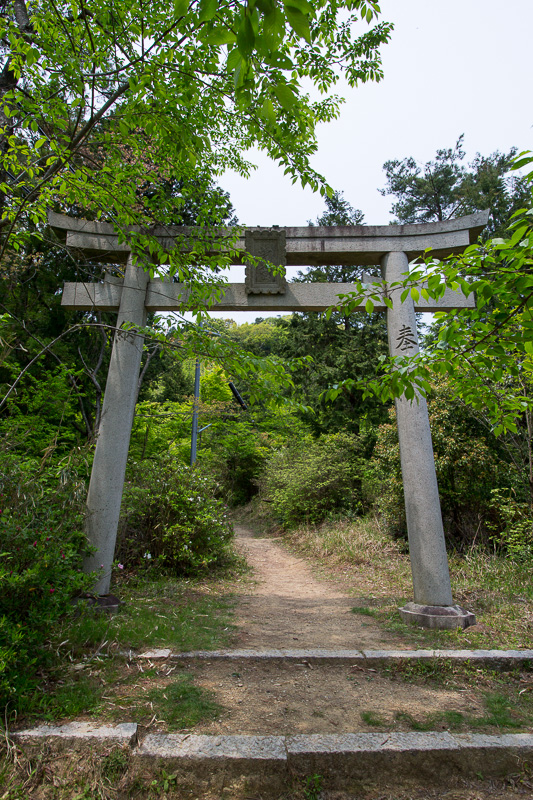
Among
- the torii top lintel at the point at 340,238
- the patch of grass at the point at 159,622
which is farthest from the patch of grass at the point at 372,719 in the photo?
the torii top lintel at the point at 340,238

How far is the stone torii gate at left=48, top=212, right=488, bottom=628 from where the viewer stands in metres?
4.64

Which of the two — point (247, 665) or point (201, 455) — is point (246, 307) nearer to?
point (247, 665)

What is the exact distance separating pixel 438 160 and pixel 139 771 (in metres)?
24.0

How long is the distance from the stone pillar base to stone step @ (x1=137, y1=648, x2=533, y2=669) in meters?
0.80

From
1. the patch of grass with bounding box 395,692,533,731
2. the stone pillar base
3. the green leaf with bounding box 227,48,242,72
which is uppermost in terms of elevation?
the green leaf with bounding box 227,48,242,72

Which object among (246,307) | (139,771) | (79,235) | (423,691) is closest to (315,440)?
(246,307)

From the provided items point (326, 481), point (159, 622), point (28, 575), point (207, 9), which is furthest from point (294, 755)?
point (326, 481)

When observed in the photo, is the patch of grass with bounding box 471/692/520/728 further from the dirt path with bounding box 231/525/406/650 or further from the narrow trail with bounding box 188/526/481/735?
the dirt path with bounding box 231/525/406/650

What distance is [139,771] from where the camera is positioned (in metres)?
2.00

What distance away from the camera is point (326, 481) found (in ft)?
36.2

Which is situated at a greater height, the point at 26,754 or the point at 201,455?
the point at 201,455

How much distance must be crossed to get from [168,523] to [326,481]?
547 centimetres

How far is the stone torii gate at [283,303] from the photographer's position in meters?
4.64

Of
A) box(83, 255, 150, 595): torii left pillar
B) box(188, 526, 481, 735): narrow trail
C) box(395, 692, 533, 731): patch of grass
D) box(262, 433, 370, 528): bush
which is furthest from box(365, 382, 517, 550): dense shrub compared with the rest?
box(83, 255, 150, 595): torii left pillar
